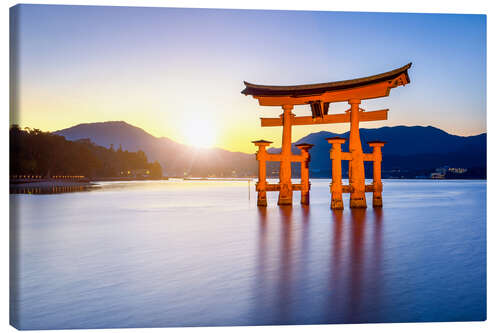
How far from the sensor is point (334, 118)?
18484mm

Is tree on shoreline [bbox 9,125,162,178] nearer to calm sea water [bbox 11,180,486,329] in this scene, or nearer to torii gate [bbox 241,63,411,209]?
torii gate [bbox 241,63,411,209]

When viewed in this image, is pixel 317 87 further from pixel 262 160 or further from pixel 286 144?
pixel 262 160

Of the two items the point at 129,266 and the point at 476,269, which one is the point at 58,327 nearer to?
the point at 129,266

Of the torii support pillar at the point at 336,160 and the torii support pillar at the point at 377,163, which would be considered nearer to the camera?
the torii support pillar at the point at 336,160

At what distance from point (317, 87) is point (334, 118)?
2.73 metres

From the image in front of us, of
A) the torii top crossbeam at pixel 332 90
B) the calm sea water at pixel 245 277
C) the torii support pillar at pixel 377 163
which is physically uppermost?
the torii top crossbeam at pixel 332 90

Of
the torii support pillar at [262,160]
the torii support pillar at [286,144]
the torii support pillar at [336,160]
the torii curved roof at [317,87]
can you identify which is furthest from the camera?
the torii support pillar at [286,144]

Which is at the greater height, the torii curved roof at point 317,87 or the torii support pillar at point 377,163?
the torii curved roof at point 317,87

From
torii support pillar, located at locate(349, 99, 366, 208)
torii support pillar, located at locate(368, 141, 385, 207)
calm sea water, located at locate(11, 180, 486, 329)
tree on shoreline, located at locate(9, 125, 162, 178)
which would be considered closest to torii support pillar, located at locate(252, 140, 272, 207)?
torii support pillar, located at locate(349, 99, 366, 208)

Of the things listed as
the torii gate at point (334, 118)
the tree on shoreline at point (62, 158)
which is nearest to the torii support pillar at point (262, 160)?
the torii gate at point (334, 118)

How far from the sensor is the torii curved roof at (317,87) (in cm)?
1462

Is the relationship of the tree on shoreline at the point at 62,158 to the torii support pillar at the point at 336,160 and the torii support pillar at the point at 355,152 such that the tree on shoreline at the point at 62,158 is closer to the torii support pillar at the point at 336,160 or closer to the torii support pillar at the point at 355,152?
the torii support pillar at the point at 336,160

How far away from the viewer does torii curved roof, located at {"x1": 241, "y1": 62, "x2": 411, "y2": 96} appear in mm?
14625

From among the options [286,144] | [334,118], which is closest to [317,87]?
[334,118]
